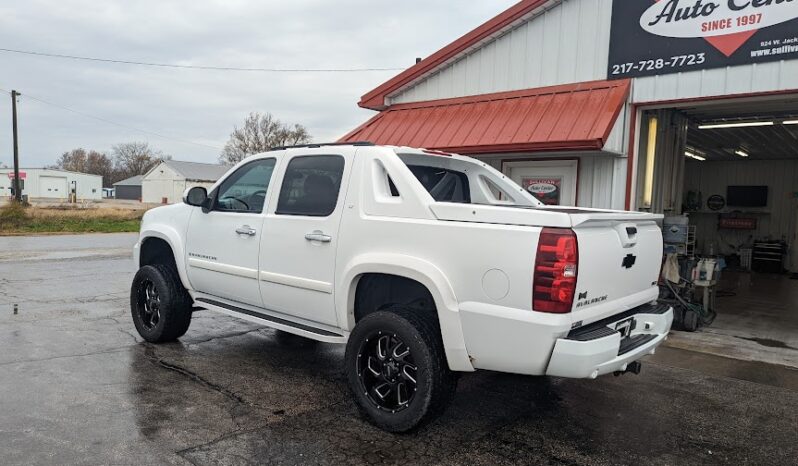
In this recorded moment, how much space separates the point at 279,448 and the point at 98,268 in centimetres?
1044

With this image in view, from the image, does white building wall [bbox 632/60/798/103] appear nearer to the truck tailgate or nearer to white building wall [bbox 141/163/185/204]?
the truck tailgate

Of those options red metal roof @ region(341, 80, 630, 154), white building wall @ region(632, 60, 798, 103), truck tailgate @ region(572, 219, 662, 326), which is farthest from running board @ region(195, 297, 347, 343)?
white building wall @ region(632, 60, 798, 103)

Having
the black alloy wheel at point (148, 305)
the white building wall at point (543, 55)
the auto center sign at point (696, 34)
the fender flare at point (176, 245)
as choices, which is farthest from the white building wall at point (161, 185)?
the auto center sign at point (696, 34)

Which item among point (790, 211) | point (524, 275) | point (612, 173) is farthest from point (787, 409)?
point (790, 211)

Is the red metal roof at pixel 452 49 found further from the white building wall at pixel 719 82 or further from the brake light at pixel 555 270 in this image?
the brake light at pixel 555 270

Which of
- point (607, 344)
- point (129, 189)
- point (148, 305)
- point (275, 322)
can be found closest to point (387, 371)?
point (275, 322)

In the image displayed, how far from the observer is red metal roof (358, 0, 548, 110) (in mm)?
8570

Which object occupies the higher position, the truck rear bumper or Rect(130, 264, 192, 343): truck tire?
the truck rear bumper

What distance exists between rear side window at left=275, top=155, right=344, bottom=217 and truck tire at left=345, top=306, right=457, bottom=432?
3.42ft

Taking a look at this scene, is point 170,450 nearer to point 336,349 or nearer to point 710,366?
point 336,349

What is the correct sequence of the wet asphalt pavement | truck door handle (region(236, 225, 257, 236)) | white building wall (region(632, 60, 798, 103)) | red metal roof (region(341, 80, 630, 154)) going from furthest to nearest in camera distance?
red metal roof (region(341, 80, 630, 154)) < white building wall (region(632, 60, 798, 103)) < truck door handle (region(236, 225, 257, 236)) < the wet asphalt pavement

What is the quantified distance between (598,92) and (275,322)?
5.57m

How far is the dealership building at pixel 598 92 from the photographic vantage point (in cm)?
686

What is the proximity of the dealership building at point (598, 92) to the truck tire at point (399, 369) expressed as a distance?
4474 mm
